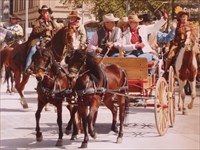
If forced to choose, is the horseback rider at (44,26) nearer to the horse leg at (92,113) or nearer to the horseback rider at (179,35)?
the horse leg at (92,113)

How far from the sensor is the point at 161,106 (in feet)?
28.5

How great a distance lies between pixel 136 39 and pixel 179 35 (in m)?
2.27

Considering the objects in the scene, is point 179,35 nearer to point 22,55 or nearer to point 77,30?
point 22,55

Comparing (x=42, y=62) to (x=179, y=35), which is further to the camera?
(x=179, y=35)

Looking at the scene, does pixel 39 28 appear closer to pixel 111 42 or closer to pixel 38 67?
pixel 111 42

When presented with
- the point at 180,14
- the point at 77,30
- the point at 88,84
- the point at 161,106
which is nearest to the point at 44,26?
the point at 77,30

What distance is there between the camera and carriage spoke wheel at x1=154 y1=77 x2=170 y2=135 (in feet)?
27.6

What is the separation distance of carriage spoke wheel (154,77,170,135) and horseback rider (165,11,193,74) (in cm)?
161

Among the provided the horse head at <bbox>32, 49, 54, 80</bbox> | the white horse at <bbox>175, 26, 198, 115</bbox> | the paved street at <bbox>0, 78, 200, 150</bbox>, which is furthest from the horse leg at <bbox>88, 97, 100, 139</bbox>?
the white horse at <bbox>175, 26, 198, 115</bbox>

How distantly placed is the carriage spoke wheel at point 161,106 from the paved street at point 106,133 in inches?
5.3

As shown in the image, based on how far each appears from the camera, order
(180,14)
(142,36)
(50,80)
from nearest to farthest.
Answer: (50,80) → (142,36) → (180,14)

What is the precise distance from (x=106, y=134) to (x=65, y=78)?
148 cm

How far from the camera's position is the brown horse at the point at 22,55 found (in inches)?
308

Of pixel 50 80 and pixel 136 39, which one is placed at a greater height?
pixel 136 39
